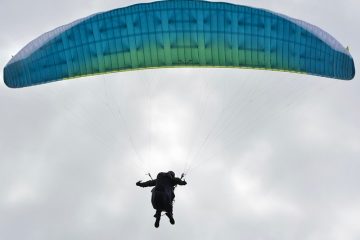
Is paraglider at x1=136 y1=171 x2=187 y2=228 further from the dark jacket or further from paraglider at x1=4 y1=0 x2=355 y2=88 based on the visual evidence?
paraglider at x1=4 y1=0 x2=355 y2=88

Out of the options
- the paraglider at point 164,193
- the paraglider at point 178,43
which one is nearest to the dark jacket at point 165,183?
the paraglider at point 164,193

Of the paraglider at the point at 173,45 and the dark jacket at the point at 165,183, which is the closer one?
the paraglider at the point at 173,45

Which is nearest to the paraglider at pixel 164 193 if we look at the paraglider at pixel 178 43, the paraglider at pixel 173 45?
the paraglider at pixel 173 45

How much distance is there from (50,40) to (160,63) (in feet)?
16.0

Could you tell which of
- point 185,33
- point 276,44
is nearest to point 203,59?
point 185,33

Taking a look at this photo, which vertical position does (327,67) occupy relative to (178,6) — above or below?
below

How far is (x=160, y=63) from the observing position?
94.8ft

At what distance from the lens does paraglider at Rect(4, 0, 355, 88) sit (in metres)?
28.1

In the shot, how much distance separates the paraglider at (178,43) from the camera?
28062 millimetres

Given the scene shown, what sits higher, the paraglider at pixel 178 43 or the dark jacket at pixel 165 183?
the paraglider at pixel 178 43

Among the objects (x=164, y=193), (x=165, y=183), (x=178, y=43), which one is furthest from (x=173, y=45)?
(x=164, y=193)

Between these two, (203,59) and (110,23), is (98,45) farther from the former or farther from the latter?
(203,59)

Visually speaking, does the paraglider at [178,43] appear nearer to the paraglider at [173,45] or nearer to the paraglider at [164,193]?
the paraglider at [173,45]

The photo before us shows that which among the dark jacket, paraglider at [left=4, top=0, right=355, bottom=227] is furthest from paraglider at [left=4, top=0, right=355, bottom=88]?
the dark jacket
